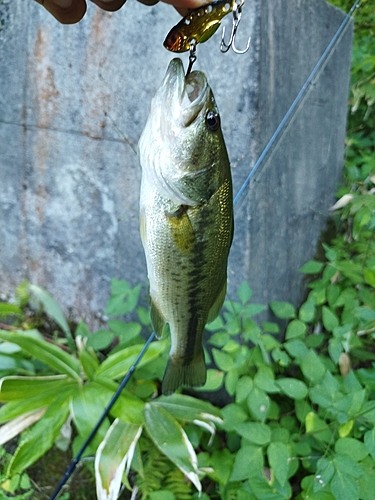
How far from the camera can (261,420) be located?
1.53 m

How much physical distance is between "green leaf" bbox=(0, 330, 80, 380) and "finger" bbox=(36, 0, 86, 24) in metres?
1.33

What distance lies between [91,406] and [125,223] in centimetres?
93

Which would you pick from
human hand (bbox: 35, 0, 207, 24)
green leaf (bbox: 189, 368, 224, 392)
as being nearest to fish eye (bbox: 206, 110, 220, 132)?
human hand (bbox: 35, 0, 207, 24)

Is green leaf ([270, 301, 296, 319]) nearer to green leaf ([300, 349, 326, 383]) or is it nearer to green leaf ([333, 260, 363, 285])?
green leaf ([300, 349, 326, 383])

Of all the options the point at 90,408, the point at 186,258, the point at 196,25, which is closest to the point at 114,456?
the point at 90,408

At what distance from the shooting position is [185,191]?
1021 mm

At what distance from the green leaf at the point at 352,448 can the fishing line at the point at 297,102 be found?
39.8 inches

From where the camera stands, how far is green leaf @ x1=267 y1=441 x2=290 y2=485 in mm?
1397

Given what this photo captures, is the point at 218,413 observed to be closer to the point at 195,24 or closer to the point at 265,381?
the point at 265,381

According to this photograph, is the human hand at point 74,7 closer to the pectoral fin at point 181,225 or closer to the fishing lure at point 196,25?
the fishing lure at point 196,25

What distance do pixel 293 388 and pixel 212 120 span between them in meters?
1.11

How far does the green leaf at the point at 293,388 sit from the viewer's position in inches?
61.2

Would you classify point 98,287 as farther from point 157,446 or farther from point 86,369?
point 157,446

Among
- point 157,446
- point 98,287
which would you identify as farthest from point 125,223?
point 157,446
